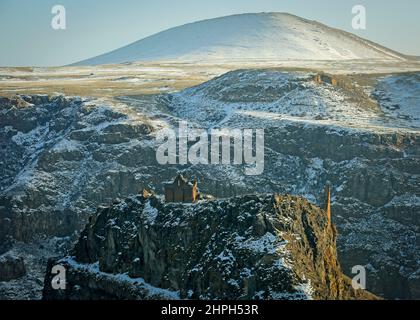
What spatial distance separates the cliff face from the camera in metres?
80.3

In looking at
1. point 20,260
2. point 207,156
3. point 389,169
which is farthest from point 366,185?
point 20,260

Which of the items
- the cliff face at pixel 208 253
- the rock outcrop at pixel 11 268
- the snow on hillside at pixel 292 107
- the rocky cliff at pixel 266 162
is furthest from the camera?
the snow on hillside at pixel 292 107

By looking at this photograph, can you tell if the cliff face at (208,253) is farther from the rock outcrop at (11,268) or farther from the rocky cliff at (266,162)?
the rocky cliff at (266,162)

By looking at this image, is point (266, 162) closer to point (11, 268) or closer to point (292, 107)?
point (292, 107)

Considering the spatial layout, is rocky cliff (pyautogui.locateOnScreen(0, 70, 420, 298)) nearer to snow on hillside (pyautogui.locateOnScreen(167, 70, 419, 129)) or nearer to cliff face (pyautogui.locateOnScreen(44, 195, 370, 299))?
snow on hillside (pyautogui.locateOnScreen(167, 70, 419, 129))

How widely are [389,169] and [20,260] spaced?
7232 centimetres

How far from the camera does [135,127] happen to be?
17100cm

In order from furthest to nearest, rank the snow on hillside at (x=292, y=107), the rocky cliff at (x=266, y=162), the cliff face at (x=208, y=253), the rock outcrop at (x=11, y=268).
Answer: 1. the snow on hillside at (x=292, y=107)
2. the rocky cliff at (x=266, y=162)
3. the rock outcrop at (x=11, y=268)
4. the cliff face at (x=208, y=253)

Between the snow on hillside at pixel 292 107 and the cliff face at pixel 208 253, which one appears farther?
the snow on hillside at pixel 292 107

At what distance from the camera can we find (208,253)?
88000 mm

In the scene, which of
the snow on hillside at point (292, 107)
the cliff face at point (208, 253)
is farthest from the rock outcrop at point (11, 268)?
the snow on hillside at point (292, 107)

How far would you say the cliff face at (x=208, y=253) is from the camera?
80.3m

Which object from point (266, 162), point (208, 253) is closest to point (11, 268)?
point (266, 162)

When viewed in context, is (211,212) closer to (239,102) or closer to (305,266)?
(305,266)
